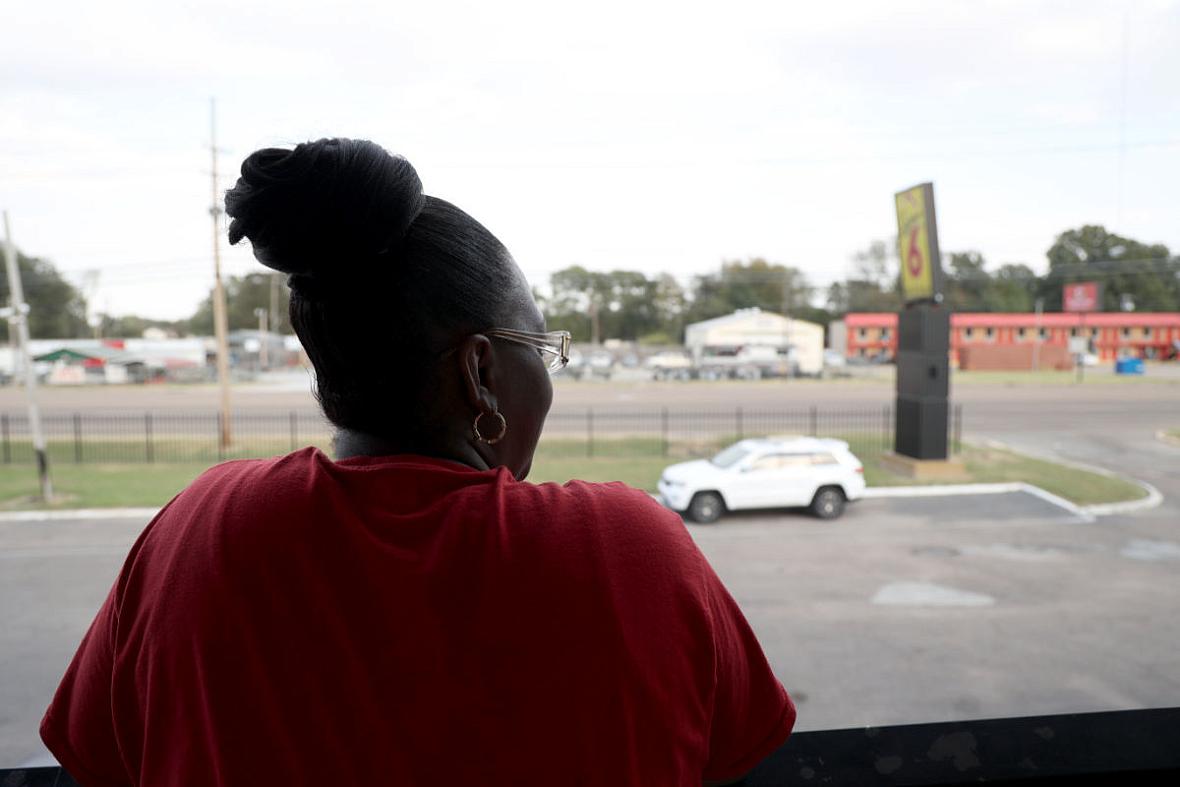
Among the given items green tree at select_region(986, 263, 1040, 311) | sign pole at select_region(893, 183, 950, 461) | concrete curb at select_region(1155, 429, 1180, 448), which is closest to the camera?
sign pole at select_region(893, 183, 950, 461)

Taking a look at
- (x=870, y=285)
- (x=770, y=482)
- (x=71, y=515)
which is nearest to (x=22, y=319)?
(x=71, y=515)

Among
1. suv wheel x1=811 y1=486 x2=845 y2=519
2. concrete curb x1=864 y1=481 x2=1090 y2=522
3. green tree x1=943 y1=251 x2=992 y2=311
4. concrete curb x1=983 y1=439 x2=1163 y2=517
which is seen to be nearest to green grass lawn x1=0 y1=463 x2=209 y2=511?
suv wheel x1=811 y1=486 x2=845 y2=519

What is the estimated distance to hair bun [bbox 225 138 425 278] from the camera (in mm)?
492

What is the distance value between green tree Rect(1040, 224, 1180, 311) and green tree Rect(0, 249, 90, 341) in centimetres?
1684

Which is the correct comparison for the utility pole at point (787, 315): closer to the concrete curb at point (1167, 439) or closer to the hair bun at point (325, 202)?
the concrete curb at point (1167, 439)

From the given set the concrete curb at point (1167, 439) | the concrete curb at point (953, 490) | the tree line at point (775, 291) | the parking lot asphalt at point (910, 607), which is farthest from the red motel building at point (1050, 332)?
the parking lot asphalt at point (910, 607)

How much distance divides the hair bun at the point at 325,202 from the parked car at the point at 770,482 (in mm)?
5886

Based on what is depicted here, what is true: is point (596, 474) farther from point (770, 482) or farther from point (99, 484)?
point (99, 484)

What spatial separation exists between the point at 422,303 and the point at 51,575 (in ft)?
16.7

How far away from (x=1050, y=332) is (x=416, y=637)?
98.5 ft

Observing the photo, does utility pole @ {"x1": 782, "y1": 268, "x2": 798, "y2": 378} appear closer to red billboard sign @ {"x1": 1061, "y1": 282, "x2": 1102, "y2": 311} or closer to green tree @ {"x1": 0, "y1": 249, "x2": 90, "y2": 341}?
red billboard sign @ {"x1": 1061, "y1": 282, "x2": 1102, "y2": 311}

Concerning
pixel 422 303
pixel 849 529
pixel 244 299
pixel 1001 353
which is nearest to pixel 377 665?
pixel 422 303

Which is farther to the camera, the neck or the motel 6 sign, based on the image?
the motel 6 sign

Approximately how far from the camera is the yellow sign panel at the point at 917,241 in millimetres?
9070
